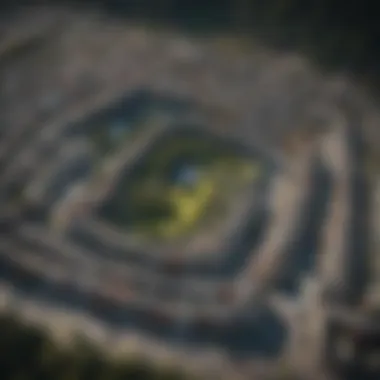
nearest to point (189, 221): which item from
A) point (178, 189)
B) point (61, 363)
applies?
point (178, 189)

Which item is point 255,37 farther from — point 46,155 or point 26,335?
point 26,335

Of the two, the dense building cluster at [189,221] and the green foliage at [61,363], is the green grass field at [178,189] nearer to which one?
the dense building cluster at [189,221]

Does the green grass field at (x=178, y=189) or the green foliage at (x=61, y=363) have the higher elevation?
the green grass field at (x=178, y=189)

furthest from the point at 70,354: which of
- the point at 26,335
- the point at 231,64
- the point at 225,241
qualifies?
the point at 231,64

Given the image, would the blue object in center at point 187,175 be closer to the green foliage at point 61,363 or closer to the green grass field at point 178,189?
the green grass field at point 178,189

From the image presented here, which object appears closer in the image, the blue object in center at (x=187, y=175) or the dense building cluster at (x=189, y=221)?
the dense building cluster at (x=189, y=221)

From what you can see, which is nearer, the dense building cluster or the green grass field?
the dense building cluster

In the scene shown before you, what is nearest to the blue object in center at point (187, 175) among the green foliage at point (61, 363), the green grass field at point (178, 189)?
the green grass field at point (178, 189)

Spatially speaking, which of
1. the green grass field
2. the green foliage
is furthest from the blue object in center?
the green foliage

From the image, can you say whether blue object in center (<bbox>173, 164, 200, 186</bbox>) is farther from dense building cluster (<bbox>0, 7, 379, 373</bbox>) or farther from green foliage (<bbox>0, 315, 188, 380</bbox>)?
green foliage (<bbox>0, 315, 188, 380</bbox>)
